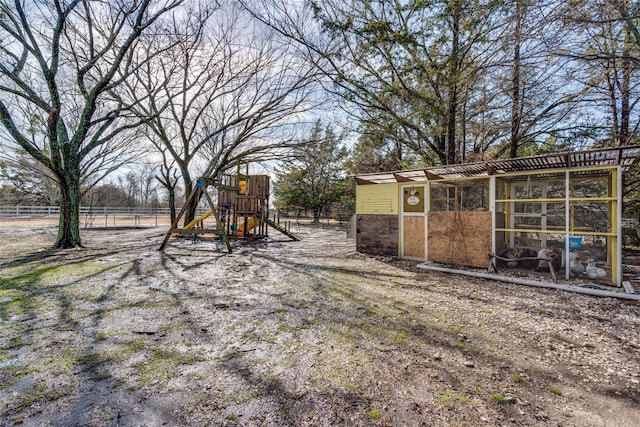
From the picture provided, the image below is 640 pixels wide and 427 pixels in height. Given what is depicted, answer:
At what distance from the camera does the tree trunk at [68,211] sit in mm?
8203

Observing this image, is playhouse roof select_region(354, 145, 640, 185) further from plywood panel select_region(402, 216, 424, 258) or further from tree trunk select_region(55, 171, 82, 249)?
tree trunk select_region(55, 171, 82, 249)

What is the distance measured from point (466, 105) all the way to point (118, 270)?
38.3 ft

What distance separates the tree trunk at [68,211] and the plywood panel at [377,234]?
892 centimetres

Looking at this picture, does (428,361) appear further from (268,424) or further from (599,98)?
(599,98)

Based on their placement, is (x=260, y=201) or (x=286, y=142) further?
(x=286, y=142)

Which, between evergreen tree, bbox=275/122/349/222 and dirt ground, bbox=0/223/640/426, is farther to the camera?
evergreen tree, bbox=275/122/349/222

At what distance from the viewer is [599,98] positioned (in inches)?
320

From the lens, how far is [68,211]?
8.29 m

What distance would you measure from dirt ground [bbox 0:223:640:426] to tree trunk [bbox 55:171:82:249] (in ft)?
12.9

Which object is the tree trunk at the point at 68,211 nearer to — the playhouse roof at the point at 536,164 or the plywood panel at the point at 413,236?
the playhouse roof at the point at 536,164

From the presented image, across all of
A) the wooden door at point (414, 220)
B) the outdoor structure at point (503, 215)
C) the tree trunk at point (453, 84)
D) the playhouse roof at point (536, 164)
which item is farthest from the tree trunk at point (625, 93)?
the wooden door at point (414, 220)

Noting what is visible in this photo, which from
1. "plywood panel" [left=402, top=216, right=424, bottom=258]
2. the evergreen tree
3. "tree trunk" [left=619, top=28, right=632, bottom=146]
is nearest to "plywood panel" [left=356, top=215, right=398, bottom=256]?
"plywood panel" [left=402, top=216, right=424, bottom=258]

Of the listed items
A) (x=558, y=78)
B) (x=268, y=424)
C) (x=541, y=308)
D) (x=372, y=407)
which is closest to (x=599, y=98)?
(x=558, y=78)

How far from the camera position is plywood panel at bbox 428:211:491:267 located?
21.3ft
